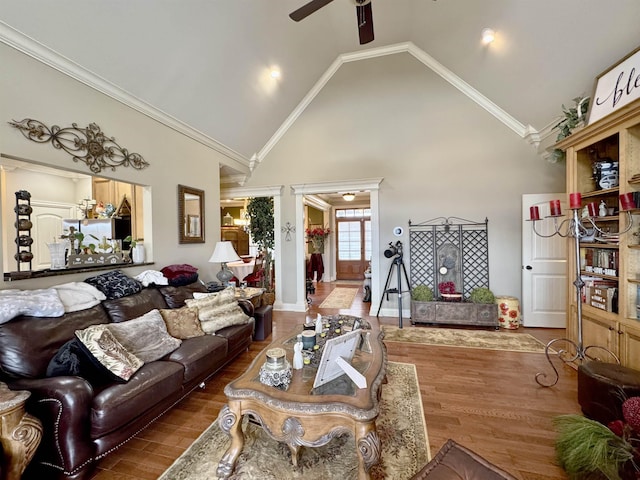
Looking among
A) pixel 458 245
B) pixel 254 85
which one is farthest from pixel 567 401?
pixel 254 85

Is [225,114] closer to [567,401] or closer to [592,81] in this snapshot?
[592,81]

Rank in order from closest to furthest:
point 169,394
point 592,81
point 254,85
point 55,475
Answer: point 55,475
point 169,394
point 592,81
point 254,85

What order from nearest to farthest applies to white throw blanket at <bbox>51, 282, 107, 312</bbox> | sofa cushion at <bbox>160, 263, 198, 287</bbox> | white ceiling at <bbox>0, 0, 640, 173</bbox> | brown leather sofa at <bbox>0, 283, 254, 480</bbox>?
brown leather sofa at <bbox>0, 283, 254, 480</bbox> < white throw blanket at <bbox>51, 282, 107, 312</bbox> < white ceiling at <bbox>0, 0, 640, 173</bbox> < sofa cushion at <bbox>160, 263, 198, 287</bbox>

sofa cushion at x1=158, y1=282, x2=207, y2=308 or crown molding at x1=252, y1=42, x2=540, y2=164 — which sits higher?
crown molding at x1=252, y1=42, x2=540, y2=164

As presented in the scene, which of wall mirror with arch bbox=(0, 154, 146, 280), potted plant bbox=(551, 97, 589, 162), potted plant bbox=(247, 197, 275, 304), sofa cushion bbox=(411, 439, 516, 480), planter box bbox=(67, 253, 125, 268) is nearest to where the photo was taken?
sofa cushion bbox=(411, 439, 516, 480)

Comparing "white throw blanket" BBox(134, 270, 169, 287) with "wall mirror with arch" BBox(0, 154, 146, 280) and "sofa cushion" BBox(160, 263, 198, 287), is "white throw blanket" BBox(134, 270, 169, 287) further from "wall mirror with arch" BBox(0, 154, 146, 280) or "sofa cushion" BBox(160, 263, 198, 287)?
"wall mirror with arch" BBox(0, 154, 146, 280)

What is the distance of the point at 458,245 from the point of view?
4.57m

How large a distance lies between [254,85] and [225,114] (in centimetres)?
60

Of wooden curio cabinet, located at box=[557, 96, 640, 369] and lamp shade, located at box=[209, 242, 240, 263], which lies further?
lamp shade, located at box=[209, 242, 240, 263]

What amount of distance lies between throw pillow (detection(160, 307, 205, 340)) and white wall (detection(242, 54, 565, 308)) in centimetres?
319

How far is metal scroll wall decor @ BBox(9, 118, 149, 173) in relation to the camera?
221 cm

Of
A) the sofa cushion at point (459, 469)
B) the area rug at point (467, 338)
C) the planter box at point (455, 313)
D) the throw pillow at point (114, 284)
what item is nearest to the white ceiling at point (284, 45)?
the throw pillow at point (114, 284)

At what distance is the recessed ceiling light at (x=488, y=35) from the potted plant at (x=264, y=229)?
4154 millimetres

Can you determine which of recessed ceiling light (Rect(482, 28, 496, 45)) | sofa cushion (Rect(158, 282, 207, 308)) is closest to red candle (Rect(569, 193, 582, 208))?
recessed ceiling light (Rect(482, 28, 496, 45))
